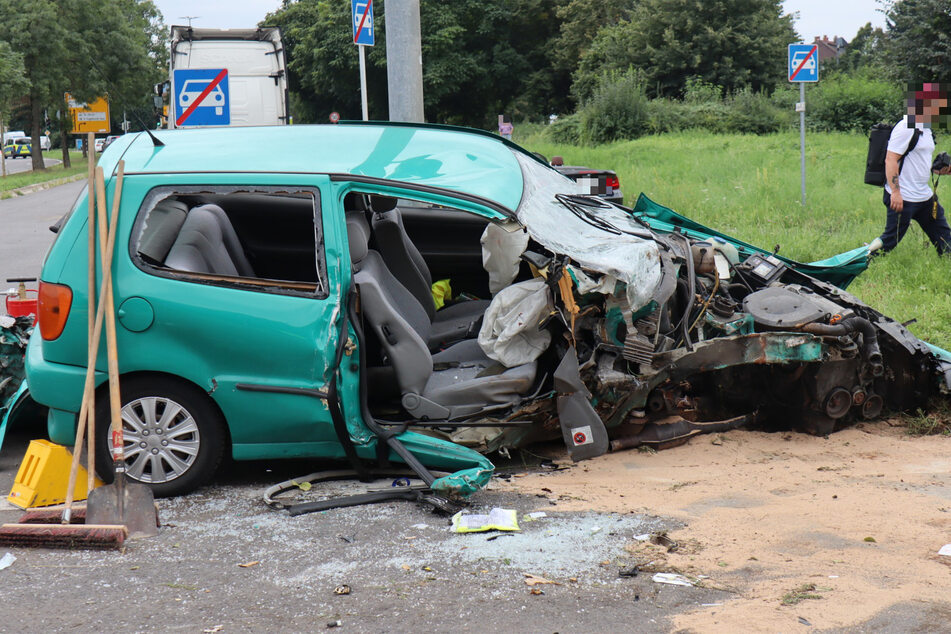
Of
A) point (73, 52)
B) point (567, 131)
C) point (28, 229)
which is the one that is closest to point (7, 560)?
point (28, 229)

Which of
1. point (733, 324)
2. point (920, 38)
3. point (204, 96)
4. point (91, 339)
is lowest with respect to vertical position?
point (733, 324)

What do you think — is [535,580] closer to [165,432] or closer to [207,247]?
[165,432]

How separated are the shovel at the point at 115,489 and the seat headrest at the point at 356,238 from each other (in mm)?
1128

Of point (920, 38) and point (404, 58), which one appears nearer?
point (404, 58)

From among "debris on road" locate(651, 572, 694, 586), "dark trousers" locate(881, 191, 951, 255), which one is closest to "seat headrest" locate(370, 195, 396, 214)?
"debris on road" locate(651, 572, 694, 586)

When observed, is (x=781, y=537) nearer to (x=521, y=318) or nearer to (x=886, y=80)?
(x=521, y=318)

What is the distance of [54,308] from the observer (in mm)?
4461

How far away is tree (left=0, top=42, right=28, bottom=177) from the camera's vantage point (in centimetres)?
3222

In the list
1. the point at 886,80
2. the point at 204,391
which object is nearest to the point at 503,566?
the point at 204,391

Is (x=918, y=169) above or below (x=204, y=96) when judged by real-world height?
below

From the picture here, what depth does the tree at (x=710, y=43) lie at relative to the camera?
3778 cm

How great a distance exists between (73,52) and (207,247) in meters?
43.1

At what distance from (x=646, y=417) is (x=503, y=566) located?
1.74m

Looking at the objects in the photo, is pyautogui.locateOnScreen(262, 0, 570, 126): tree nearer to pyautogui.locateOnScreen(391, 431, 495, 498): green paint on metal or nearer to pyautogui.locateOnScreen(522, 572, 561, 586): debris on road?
pyautogui.locateOnScreen(391, 431, 495, 498): green paint on metal
